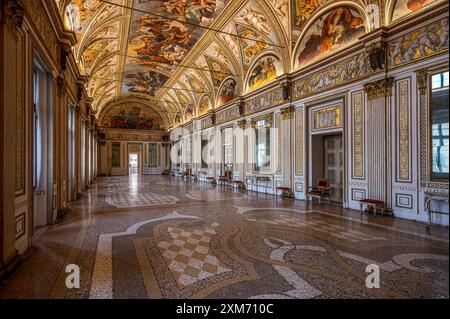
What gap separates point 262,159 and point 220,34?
23.2 feet

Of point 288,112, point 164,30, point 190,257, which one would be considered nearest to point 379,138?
point 288,112

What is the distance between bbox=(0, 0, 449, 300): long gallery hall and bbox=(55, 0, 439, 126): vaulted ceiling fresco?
74 millimetres

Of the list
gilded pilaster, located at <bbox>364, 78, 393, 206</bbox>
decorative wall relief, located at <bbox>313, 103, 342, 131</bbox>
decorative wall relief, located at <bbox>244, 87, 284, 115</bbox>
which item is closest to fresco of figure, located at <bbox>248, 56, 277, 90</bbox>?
decorative wall relief, located at <bbox>244, 87, 284, 115</bbox>

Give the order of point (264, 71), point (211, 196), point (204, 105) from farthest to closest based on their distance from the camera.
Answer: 1. point (204, 105)
2. point (264, 71)
3. point (211, 196)

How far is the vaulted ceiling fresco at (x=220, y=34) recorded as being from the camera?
28.4 feet

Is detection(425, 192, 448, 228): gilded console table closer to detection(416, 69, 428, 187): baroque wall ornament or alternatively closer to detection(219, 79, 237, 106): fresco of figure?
detection(416, 69, 428, 187): baroque wall ornament

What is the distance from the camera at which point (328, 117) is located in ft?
31.0

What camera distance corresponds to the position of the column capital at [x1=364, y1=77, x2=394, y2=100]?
23.4 ft

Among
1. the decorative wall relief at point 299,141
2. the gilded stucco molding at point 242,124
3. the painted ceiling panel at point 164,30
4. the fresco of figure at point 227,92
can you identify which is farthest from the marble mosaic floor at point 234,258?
the fresco of figure at point 227,92

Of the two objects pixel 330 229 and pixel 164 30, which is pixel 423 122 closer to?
pixel 330 229

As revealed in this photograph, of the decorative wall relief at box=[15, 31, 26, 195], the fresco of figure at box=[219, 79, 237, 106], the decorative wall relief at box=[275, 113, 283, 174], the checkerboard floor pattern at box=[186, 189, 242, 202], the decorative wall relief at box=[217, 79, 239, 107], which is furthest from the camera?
the fresco of figure at box=[219, 79, 237, 106]

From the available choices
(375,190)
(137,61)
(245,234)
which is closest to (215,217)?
(245,234)

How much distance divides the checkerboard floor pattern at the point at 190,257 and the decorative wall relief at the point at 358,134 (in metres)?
5.59

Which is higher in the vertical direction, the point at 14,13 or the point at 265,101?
the point at 265,101
